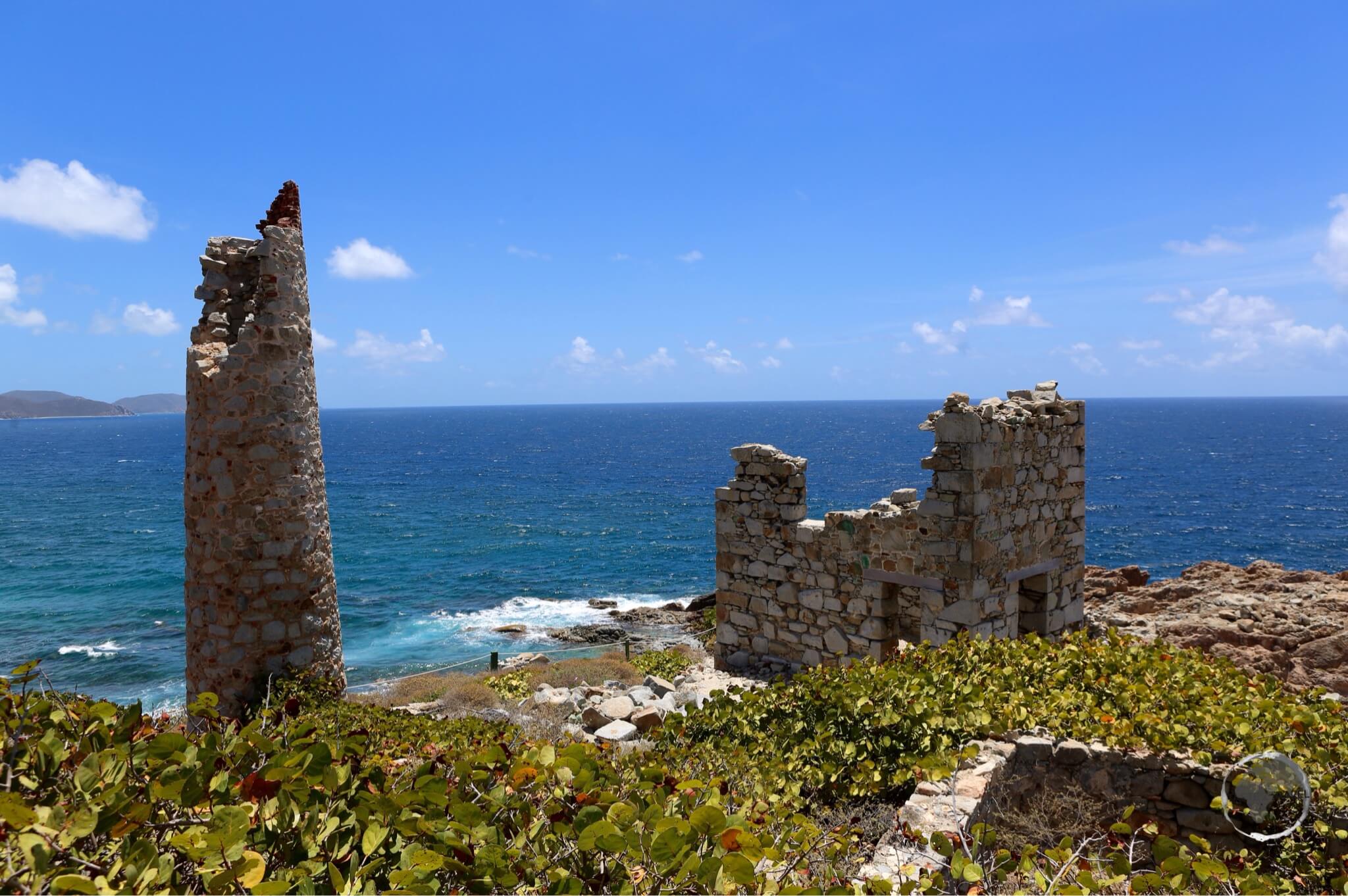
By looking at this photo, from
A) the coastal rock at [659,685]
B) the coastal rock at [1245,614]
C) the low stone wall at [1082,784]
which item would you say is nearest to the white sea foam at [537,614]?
the coastal rock at [1245,614]

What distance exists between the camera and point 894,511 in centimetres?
1201

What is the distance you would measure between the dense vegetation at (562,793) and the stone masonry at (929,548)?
3354mm

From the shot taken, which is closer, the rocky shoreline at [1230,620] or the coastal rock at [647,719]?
the coastal rock at [647,719]

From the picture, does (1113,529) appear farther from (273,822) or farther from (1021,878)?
(273,822)

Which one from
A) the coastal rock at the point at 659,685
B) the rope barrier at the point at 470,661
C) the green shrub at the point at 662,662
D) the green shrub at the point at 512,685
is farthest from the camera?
the rope barrier at the point at 470,661

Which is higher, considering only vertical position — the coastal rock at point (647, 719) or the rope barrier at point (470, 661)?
the coastal rock at point (647, 719)

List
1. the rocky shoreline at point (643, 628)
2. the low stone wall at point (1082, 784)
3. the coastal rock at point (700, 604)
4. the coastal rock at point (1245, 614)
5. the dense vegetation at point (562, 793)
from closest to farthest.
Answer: the dense vegetation at point (562, 793) < the low stone wall at point (1082, 784) < the coastal rock at point (1245, 614) < the rocky shoreline at point (643, 628) < the coastal rock at point (700, 604)

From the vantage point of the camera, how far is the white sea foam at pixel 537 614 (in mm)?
34188

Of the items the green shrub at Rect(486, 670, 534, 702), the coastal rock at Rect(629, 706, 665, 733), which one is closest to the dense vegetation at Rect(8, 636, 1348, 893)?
the coastal rock at Rect(629, 706, 665, 733)

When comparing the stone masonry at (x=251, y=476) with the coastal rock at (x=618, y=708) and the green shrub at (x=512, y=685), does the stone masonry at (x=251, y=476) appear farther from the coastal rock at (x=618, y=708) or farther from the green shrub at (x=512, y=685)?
the green shrub at (x=512, y=685)

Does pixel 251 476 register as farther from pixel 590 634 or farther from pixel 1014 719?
pixel 590 634

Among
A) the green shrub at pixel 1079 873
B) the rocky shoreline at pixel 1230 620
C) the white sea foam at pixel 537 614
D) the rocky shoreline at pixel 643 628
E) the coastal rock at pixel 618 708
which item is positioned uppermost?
the green shrub at pixel 1079 873

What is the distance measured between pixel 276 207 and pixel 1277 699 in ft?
36.1

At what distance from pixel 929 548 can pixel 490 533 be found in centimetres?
4756
